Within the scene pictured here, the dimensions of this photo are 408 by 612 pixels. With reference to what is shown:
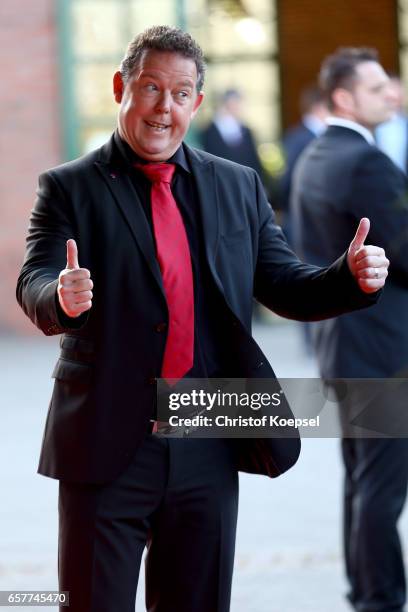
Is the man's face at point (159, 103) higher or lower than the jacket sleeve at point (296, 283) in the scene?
higher

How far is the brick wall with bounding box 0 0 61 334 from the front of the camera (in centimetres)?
1307

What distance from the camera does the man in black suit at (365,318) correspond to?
15.3 ft

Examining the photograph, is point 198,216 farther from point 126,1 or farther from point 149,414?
point 126,1

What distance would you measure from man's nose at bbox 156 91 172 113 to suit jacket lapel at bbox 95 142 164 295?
177 millimetres

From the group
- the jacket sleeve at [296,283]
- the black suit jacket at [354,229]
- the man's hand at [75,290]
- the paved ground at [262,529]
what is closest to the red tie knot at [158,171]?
the jacket sleeve at [296,283]

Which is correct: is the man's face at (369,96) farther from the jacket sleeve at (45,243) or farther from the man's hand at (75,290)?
the man's hand at (75,290)

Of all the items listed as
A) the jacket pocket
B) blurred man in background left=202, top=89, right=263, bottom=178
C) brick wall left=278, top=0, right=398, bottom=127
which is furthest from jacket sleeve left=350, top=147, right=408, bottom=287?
brick wall left=278, top=0, right=398, bottom=127

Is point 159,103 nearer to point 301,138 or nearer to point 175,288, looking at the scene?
point 175,288

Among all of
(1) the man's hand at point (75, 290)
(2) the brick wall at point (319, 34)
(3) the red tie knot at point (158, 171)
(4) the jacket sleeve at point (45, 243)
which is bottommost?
(1) the man's hand at point (75, 290)

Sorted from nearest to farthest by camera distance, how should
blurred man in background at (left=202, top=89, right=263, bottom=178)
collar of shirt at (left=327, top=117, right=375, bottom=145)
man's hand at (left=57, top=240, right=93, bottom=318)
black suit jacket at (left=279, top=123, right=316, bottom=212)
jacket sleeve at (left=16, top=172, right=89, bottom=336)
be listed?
man's hand at (left=57, top=240, right=93, bottom=318) < jacket sleeve at (left=16, top=172, right=89, bottom=336) < collar of shirt at (left=327, top=117, right=375, bottom=145) < black suit jacket at (left=279, top=123, right=316, bottom=212) < blurred man in background at (left=202, top=89, right=263, bottom=178)

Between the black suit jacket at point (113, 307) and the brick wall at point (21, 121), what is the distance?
10015 mm

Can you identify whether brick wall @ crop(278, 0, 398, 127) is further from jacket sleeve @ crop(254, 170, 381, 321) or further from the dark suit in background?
jacket sleeve @ crop(254, 170, 381, 321)

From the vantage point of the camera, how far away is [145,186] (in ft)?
10.4

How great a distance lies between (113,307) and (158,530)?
1.76ft
